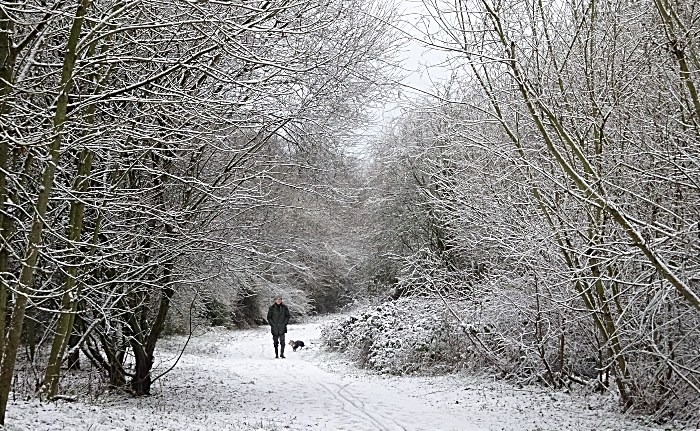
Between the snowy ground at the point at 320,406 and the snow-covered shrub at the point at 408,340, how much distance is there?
61 centimetres

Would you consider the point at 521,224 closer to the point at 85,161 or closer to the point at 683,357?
the point at 683,357

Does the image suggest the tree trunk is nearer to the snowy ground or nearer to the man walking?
the snowy ground

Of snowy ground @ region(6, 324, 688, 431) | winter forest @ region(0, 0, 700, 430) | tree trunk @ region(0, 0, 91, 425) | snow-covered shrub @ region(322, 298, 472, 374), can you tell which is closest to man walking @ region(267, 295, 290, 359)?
snow-covered shrub @ region(322, 298, 472, 374)

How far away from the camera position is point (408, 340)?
1295 centimetres

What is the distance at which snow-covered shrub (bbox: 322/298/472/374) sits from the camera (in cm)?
1185

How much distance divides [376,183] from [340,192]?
1228 centimetres

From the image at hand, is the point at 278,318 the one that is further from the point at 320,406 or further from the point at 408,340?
the point at 320,406

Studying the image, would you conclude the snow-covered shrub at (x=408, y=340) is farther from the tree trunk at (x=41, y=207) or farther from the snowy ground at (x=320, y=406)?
the tree trunk at (x=41, y=207)

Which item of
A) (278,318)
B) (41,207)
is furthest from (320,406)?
(278,318)

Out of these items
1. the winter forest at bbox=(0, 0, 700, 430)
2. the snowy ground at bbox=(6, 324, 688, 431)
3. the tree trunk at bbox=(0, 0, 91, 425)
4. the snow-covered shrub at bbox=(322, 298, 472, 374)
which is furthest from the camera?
the snow-covered shrub at bbox=(322, 298, 472, 374)

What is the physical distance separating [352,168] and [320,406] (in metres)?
4.80

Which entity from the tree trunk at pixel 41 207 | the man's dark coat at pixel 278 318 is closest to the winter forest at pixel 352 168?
the tree trunk at pixel 41 207

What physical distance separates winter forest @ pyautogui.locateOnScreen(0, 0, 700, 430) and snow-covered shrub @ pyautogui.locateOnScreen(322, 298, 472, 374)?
0.23 feet

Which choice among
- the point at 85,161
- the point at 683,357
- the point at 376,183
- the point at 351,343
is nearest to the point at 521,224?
the point at 683,357
